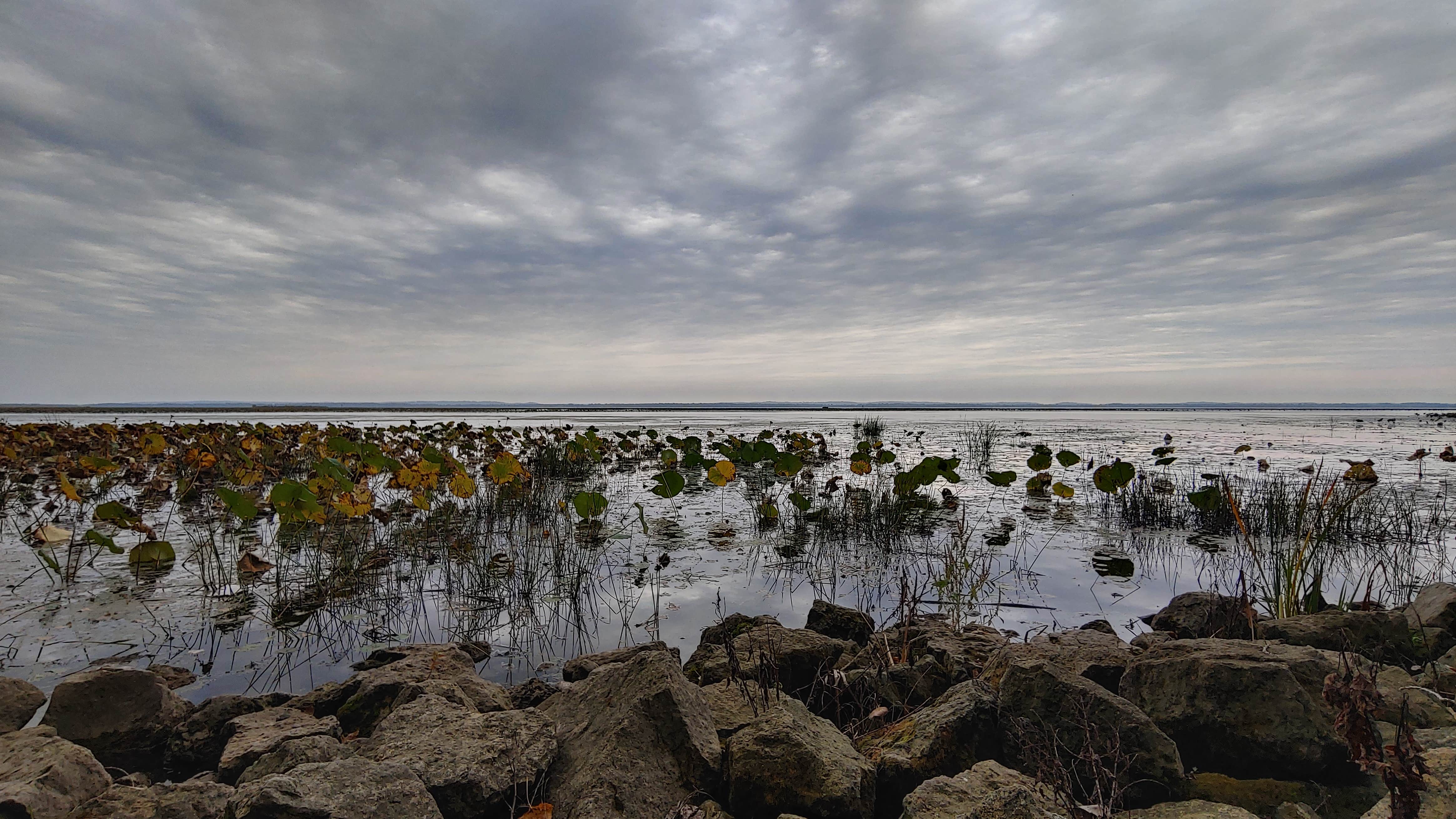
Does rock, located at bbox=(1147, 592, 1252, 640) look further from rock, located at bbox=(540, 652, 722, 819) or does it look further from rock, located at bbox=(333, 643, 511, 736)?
rock, located at bbox=(333, 643, 511, 736)

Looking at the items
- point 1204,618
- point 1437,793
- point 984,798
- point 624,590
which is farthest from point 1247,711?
point 624,590

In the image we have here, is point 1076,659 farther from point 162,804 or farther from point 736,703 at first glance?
point 162,804

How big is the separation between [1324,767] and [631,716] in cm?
297

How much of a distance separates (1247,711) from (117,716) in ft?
18.0

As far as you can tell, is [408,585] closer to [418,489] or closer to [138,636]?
[138,636]

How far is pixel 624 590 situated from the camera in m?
6.54

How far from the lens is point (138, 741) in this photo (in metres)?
3.48

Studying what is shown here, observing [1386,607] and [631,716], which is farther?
[1386,607]

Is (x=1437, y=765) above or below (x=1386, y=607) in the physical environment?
above

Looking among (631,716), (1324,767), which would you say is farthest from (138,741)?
(1324,767)

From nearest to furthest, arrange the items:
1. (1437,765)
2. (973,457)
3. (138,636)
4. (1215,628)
Result: 1. (1437,765)
2. (1215,628)
3. (138,636)
4. (973,457)

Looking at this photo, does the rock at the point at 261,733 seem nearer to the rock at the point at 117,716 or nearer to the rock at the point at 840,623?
the rock at the point at 117,716

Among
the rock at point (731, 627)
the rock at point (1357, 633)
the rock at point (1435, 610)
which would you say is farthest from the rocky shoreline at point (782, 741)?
the rock at point (731, 627)

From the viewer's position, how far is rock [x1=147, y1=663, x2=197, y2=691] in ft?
14.0
